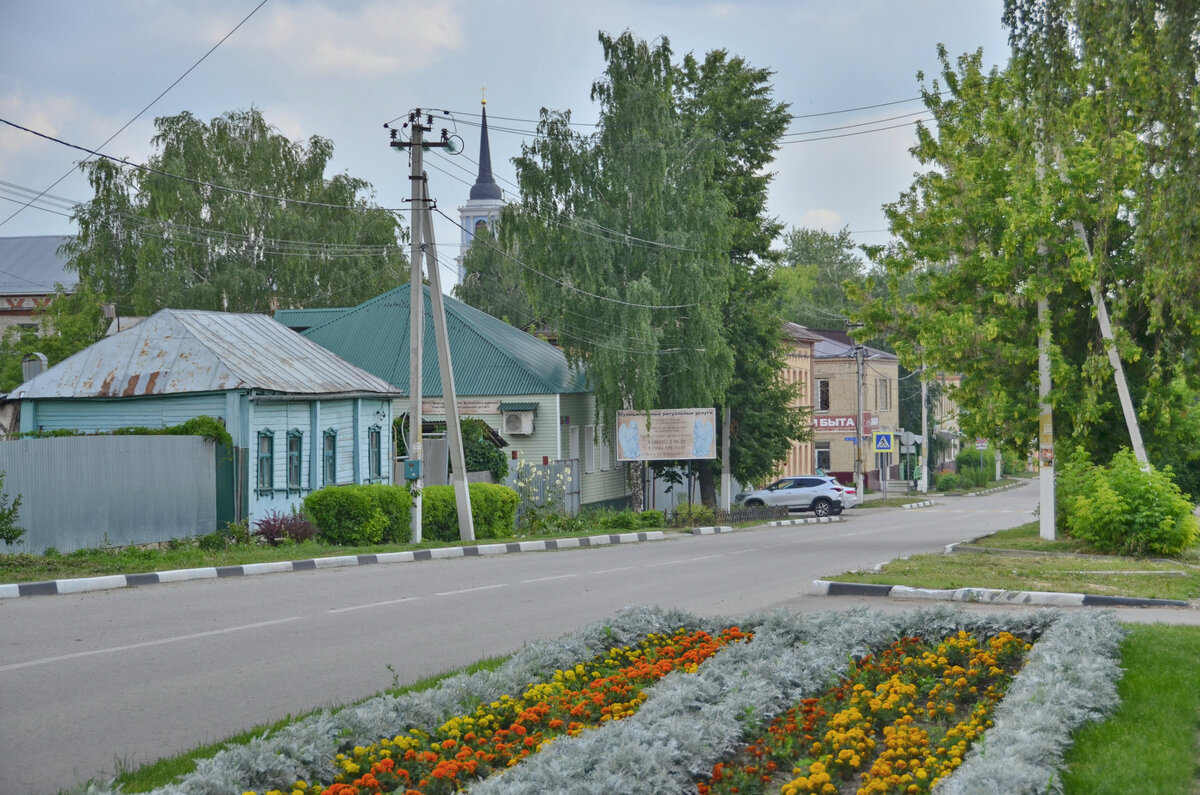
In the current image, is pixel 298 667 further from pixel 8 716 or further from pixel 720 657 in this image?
pixel 720 657

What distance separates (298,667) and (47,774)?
3.18m

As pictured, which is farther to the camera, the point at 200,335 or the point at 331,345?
the point at 331,345

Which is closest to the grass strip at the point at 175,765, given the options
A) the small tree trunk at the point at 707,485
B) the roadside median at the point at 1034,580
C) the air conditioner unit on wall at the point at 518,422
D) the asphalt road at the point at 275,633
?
the asphalt road at the point at 275,633

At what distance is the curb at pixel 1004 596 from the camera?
42.5 ft

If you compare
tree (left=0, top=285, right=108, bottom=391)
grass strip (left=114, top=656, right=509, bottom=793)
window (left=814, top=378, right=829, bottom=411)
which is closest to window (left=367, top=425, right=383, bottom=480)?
tree (left=0, top=285, right=108, bottom=391)

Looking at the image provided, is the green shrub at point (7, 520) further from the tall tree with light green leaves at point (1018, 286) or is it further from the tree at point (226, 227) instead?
the tree at point (226, 227)

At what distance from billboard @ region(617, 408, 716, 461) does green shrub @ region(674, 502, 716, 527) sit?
2.36 metres

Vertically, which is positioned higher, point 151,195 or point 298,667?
point 151,195

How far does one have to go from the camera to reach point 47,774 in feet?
19.8

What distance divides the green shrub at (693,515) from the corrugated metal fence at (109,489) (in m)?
16.7

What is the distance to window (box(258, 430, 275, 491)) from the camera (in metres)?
25.1

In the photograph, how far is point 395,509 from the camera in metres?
22.8

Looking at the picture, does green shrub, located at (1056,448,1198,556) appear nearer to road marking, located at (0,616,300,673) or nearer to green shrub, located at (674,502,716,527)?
road marking, located at (0,616,300,673)

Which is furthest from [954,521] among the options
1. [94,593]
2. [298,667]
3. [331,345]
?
[298,667]
